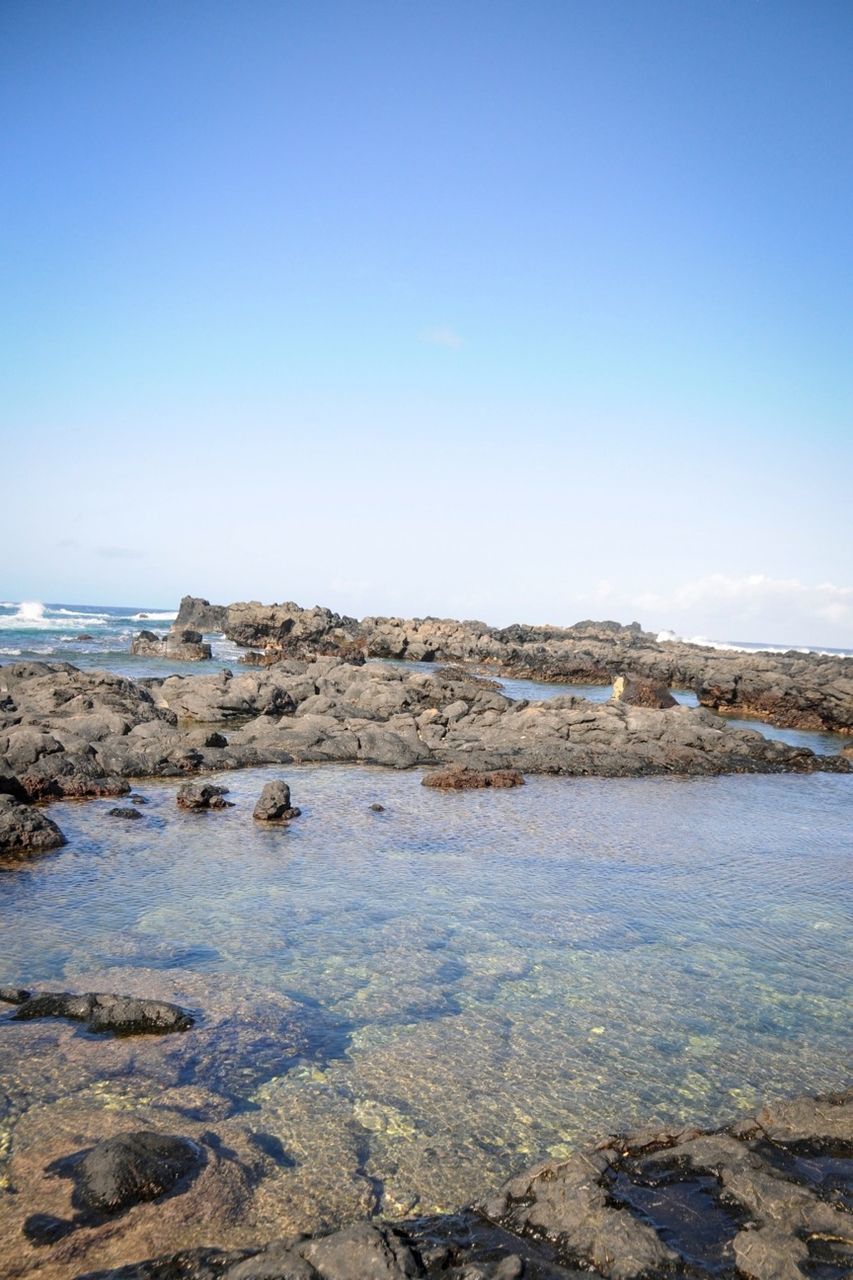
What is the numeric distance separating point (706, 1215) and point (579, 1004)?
3.20 m

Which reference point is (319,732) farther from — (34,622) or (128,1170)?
(34,622)

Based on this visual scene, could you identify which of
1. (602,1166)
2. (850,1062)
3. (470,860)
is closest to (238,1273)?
(602,1166)

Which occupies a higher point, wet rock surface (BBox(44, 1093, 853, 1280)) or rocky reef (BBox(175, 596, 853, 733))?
rocky reef (BBox(175, 596, 853, 733))

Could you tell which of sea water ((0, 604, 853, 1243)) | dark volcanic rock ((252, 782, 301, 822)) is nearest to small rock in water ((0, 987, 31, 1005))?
sea water ((0, 604, 853, 1243))

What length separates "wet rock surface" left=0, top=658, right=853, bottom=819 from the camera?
17812mm

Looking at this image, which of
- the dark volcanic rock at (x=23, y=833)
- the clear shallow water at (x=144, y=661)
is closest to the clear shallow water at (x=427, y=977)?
the dark volcanic rock at (x=23, y=833)

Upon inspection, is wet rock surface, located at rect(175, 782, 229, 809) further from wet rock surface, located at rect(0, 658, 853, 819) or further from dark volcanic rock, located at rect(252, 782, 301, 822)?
wet rock surface, located at rect(0, 658, 853, 819)

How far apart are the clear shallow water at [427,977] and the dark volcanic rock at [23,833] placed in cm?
34

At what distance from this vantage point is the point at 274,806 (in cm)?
1423

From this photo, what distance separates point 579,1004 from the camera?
295 inches

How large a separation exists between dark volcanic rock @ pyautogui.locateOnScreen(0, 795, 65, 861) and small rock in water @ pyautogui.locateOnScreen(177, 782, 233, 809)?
2903 millimetres

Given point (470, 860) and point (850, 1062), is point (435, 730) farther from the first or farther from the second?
point (850, 1062)

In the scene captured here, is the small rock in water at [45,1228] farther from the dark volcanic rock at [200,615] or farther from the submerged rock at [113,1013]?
the dark volcanic rock at [200,615]

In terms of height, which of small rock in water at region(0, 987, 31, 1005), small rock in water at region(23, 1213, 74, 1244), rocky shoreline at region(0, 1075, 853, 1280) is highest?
rocky shoreline at region(0, 1075, 853, 1280)
